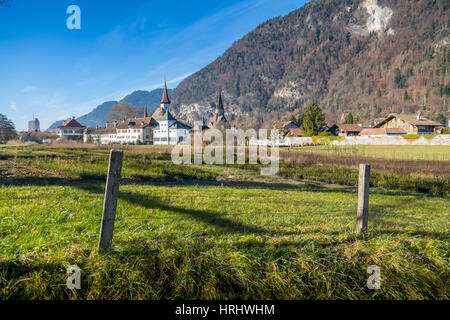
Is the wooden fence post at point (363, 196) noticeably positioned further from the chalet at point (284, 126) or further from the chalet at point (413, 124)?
the chalet at point (284, 126)

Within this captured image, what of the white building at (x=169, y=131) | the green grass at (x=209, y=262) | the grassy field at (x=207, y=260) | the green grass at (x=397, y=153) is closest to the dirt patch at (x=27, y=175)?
the grassy field at (x=207, y=260)

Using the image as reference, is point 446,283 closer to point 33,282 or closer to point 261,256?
point 261,256

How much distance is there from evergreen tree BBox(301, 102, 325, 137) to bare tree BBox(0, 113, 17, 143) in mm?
59056

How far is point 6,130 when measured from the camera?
1399 inches

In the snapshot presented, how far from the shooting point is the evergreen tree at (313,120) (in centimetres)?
6781

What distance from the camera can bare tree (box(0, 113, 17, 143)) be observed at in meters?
34.2

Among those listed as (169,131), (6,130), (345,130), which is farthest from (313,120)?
(6,130)

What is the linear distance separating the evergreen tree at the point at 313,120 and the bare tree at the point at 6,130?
2325 inches

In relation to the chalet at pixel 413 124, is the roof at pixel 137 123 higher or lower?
higher

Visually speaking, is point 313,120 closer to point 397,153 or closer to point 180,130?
point 180,130

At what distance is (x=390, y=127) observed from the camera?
65.9 metres

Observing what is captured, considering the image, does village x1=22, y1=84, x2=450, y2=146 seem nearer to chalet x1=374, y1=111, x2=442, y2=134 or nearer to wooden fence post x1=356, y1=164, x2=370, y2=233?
chalet x1=374, y1=111, x2=442, y2=134

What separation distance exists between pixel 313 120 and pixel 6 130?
6224 centimetres

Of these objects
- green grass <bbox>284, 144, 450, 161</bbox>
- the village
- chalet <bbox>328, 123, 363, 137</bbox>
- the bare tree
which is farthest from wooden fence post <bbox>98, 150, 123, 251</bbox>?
chalet <bbox>328, 123, 363, 137</bbox>
